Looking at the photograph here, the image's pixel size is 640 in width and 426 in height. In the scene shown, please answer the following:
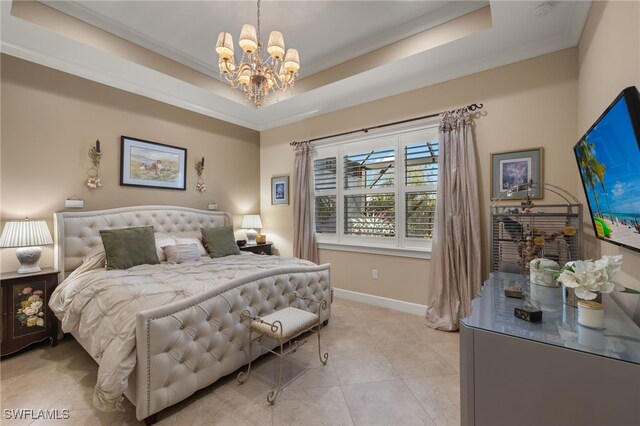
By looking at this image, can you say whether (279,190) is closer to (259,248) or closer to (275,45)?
(259,248)

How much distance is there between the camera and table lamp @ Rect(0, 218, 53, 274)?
236 cm

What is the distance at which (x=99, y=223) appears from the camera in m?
3.05

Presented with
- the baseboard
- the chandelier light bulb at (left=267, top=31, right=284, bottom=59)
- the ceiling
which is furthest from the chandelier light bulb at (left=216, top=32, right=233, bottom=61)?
the baseboard

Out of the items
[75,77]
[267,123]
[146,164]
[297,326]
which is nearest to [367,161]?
[267,123]

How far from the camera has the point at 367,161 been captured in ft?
12.5

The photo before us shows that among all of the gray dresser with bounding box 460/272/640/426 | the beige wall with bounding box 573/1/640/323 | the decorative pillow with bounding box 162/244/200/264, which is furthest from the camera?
the decorative pillow with bounding box 162/244/200/264

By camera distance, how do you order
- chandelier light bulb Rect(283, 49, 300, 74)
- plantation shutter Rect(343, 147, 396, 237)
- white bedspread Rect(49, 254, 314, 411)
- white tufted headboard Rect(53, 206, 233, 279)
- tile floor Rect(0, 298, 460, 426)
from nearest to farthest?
white bedspread Rect(49, 254, 314, 411) < tile floor Rect(0, 298, 460, 426) < chandelier light bulb Rect(283, 49, 300, 74) < white tufted headboard Rect(53, 206, 233, 279) < plantation shutter Rect(343, 147, 396, 237)

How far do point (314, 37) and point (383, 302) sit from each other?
10.9ft

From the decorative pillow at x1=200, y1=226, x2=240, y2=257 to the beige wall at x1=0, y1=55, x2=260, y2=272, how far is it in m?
0.79

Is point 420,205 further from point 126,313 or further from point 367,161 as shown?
point 126,313

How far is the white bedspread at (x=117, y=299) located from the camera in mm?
1512

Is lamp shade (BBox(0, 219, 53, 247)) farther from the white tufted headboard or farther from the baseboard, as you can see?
the baseboard

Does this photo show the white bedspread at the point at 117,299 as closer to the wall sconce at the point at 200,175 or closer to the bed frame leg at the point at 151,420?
the bed frame leg at the point at 151,420

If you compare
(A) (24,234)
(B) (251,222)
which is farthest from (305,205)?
(A) (24,234)
